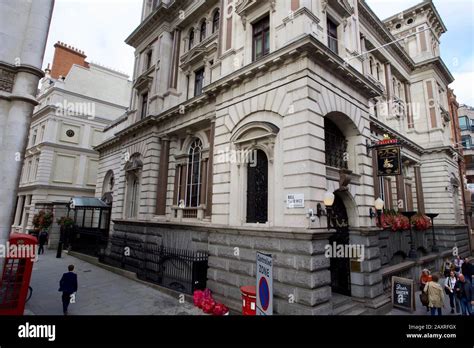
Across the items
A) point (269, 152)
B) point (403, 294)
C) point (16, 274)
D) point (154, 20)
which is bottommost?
point (403, 294)

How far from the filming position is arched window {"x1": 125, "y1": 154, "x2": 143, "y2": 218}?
18.7 meters

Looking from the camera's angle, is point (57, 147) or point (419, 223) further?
point (57, 147)

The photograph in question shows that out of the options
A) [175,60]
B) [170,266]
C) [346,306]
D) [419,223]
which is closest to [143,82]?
[175,60]

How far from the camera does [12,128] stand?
796cm

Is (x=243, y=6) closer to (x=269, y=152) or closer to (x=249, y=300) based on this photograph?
(x=269, y=152)

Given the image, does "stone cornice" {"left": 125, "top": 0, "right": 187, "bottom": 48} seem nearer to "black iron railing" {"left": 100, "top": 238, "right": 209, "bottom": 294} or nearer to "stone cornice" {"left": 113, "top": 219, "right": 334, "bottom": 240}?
"stone cornice" {"left": 113, "top": 219, "right": 334, "bottom": 240}

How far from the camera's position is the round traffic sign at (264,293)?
4.44 meters

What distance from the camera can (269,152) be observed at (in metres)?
9.73

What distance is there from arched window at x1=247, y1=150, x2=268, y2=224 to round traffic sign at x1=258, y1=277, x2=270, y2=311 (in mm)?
5032

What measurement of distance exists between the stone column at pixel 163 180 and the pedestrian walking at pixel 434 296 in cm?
1417

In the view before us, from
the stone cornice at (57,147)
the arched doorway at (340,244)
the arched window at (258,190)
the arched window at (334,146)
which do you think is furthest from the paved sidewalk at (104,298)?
the stone cornice at (57,147)

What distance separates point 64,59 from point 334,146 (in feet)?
121

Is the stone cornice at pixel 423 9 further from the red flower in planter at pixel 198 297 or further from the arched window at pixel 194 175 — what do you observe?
the red flower in planter at pixel 198 297

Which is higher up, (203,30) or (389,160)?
(203,30)
